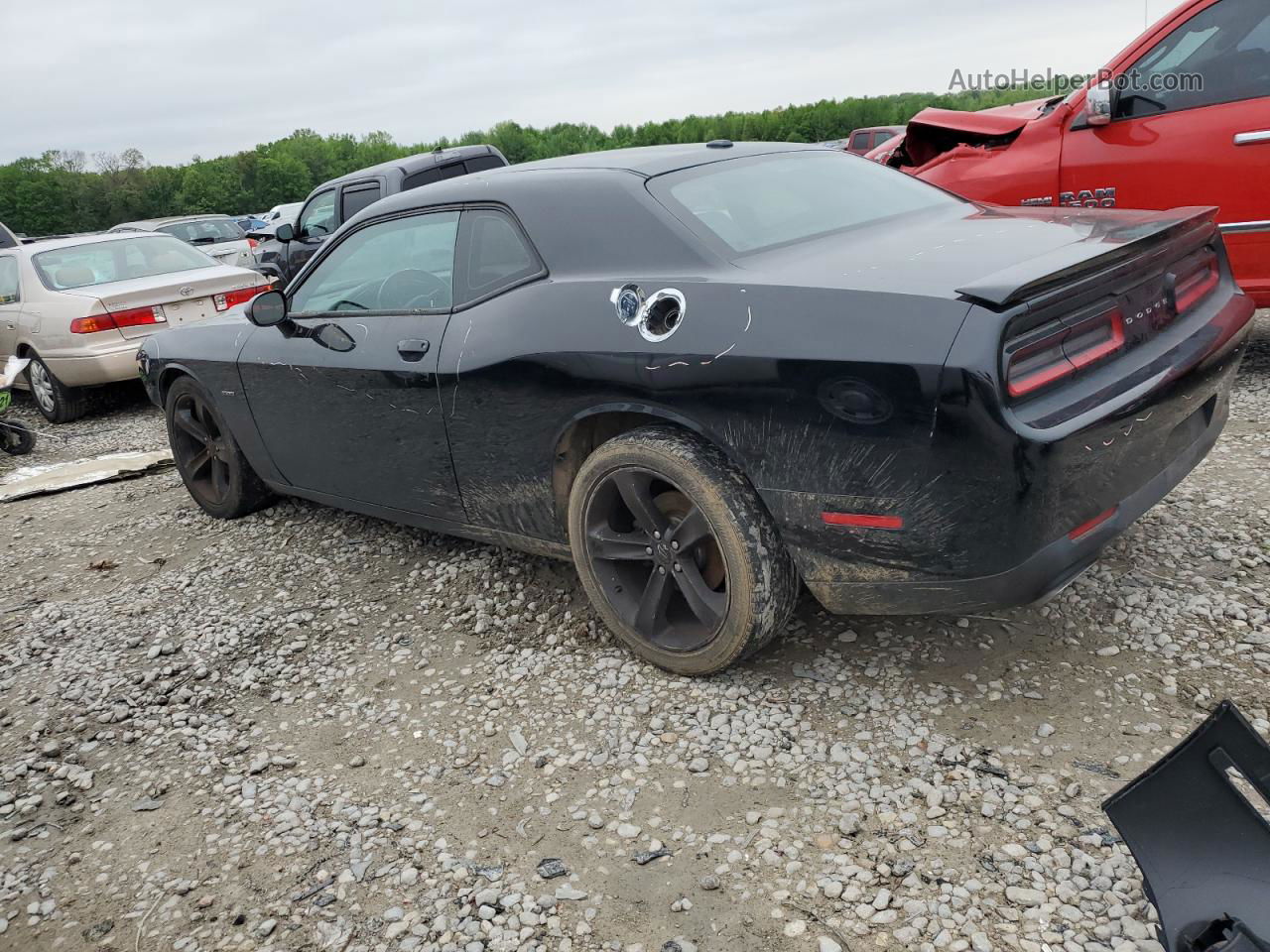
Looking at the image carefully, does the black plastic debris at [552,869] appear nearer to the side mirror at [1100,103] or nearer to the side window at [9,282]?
the side mirror at [1100,103]

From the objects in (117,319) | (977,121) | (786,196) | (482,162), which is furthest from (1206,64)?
(117,319)

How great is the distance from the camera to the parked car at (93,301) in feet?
25.7

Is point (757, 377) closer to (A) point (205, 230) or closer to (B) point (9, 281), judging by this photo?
(B) point (9, 281)

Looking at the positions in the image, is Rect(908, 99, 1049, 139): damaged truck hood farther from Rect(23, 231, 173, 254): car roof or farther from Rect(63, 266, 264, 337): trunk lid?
Rect(23, 231, 173, 254): car roof

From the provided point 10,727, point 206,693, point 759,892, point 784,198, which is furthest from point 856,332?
point 10,727

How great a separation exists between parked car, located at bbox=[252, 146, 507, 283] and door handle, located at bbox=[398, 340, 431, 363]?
212 inches

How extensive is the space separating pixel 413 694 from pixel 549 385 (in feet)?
3.68

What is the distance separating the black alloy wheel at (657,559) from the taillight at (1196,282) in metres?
1.56

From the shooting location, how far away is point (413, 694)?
3.27 metres

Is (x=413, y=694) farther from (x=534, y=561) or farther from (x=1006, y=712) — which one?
(x=1006, y=712)

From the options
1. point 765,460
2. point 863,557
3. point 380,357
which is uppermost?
point 380,357

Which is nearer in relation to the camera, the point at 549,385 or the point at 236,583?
the point at 549,385

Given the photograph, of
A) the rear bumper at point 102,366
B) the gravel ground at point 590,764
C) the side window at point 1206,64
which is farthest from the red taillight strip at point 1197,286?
the rear bumper at point 102,366

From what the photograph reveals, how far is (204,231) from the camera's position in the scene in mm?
17219
